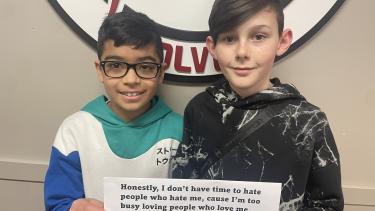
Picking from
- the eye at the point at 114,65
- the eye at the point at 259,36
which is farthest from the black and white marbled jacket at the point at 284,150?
the eye at the point at 114,65

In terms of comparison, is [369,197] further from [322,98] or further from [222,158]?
[222,158]

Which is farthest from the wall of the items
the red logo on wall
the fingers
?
the fingers

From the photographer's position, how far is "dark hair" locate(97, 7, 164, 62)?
73cm

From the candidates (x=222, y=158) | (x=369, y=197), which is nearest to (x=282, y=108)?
(x=222, y=158)

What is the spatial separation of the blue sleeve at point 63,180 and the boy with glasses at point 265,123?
0.89 feet

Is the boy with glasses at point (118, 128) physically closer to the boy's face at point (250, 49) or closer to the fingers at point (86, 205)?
the fingers at point (86, 205)

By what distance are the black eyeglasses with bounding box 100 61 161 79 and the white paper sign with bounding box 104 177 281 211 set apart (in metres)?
0.21

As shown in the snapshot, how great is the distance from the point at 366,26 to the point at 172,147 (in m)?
0.51

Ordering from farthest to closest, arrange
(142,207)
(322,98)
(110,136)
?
(322,98) < (110,136) < (142,207)

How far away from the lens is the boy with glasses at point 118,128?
739 mm

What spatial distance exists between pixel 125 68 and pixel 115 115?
0.11 meters

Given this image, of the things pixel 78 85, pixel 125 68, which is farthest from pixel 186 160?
pixel 78 85

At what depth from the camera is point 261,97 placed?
0.71 m

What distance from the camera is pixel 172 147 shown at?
80 cm
